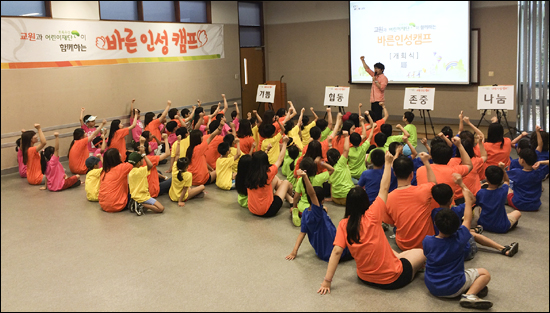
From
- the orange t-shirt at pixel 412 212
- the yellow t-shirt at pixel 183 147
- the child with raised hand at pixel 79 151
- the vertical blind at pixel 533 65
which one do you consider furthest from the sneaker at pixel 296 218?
the vertical blind at pixel 533 65

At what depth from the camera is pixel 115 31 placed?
854 cm

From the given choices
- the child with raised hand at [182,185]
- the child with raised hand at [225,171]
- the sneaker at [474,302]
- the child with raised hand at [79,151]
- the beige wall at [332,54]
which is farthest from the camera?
the beige wall at [332,54]

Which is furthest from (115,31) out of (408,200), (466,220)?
(466,220)

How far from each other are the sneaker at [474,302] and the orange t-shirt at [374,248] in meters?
0.44

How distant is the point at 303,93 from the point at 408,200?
844 centimetres

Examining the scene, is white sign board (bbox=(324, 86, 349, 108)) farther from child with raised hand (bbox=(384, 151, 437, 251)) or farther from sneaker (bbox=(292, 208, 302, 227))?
child with raised hand (bbox=(384, 151, 437, 251))

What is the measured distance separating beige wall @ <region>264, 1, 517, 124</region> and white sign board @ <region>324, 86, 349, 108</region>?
61.1 inches

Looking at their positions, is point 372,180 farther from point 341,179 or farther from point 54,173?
point 54,173

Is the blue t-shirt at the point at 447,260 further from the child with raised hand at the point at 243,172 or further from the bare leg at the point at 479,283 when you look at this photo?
the child with raised hand at the point at 243,172

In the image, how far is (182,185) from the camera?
5.48m

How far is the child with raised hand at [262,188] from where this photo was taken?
468 centimetres

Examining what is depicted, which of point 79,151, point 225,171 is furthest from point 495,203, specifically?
point 79,151

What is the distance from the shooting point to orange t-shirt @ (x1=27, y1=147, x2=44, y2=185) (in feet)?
20.8

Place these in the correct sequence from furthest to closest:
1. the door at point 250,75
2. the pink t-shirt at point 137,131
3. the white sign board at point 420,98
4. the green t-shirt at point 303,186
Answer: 1. the door at point 250,75
2. the white sign board at point 420,98
3. the pink t-shirt at point 137,131
4. the green t-shirt at point 303,186
